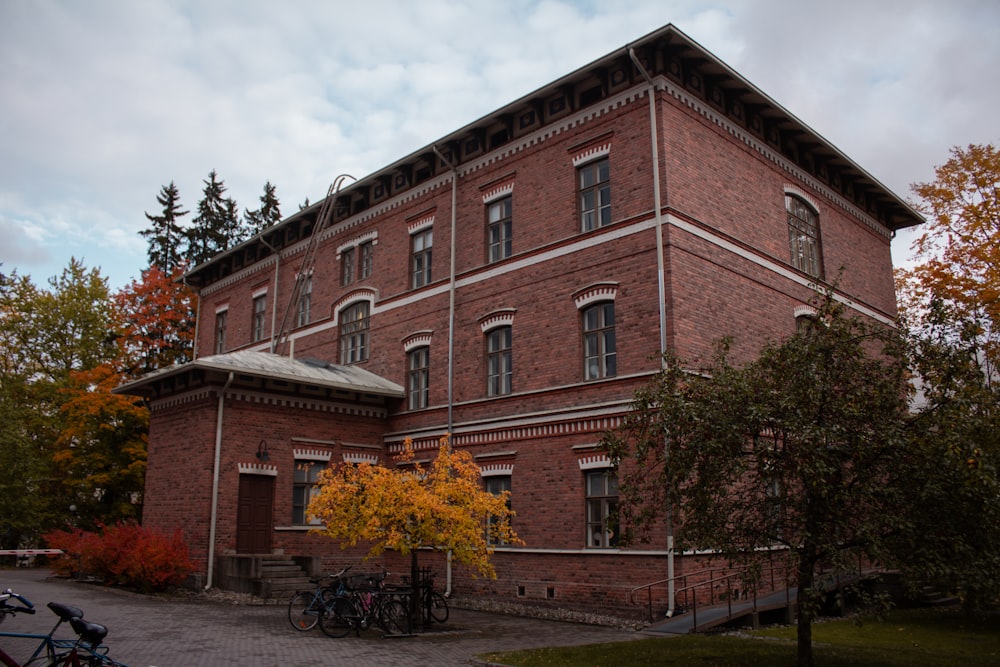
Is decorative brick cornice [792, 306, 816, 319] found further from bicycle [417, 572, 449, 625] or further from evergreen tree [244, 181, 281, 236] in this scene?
evergreen tree [244, 181, 281, 236]

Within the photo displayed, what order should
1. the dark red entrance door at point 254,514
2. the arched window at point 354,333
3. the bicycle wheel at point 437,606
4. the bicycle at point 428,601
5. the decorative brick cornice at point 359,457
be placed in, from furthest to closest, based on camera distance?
1. the arched window at point 354,333
2. the decorative brick cornice at point 359,457
3. the dark red entrance door at point 254,514
4. the bicycle wheel at point 437,606
5. the bicycle at point 428,601

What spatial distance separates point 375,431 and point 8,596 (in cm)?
1607

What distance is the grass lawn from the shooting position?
1126 cm

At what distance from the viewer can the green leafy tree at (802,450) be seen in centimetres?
970

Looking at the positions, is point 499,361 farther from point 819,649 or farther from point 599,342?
point 819,649

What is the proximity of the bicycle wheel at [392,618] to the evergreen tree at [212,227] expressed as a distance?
113ft

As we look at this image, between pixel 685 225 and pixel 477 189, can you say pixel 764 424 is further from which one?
pixel 477 189

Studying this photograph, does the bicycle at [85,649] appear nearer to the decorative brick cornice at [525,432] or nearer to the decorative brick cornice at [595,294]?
the decorative brick cornice at [525,432]

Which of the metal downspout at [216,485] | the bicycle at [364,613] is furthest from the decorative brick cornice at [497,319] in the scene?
the bicycle at [364,613]

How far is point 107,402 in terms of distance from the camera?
101ft

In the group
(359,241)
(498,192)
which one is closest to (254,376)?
(359,241)

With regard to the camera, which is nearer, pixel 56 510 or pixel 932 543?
pixel 932 543

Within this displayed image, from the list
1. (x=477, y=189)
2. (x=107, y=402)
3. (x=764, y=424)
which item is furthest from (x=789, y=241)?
(x=107, y=402)

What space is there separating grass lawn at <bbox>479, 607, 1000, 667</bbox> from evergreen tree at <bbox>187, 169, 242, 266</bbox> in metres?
38.0
